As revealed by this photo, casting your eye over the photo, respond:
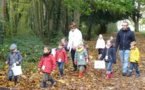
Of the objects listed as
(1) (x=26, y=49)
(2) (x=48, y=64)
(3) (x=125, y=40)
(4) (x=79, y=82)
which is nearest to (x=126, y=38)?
(3) (x=125, y=40)

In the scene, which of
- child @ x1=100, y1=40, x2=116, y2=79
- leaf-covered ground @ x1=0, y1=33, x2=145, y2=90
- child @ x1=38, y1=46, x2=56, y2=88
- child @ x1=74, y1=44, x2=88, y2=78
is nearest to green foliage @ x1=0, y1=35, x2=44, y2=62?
leaf-covered ground @ x1=0, y1=33, x2=145, y2=90

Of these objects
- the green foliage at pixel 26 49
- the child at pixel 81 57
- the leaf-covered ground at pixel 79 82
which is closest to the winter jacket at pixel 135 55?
the leaf-covered ground at pixel 79 82

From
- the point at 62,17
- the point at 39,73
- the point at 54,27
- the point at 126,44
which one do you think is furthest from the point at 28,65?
the point at 62,17

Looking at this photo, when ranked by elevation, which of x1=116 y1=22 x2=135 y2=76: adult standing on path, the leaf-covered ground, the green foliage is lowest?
the leaf-covered ground

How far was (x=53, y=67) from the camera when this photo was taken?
7379 mm

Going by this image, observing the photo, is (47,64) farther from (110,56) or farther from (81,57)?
(110,56)

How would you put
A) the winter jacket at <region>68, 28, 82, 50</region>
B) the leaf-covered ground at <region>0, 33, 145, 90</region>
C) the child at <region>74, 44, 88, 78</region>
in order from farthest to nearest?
the winter jacket at <region>68, 28, 82, 50</region> < the child at <region>74, 44, 88, 78</region> < the leaf-covered ground at <region>0, 33, 145, 90</region>

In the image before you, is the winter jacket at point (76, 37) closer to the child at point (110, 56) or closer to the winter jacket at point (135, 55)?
the child at point (110, 56)

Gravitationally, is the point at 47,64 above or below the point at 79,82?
above

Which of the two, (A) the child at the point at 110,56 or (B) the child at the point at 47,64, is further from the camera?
(A) the child at the point at 110,56

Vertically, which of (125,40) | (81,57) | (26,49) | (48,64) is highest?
(125,40)

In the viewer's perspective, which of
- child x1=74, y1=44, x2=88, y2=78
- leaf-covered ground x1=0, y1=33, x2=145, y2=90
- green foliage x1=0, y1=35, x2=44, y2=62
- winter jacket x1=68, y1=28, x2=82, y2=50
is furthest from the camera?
green foliage x1=0, y1=35, x2=44, y2=62

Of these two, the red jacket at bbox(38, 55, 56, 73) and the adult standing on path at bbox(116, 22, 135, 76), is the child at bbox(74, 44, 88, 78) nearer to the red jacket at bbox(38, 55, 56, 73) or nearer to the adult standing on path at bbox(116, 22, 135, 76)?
the adult standing on path at bbox(116, 22, 135, 76)

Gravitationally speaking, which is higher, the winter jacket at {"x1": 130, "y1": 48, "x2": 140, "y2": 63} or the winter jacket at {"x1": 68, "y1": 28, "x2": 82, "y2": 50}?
the winter jacket at {"x1": 68, "y1": 28, "x2": 82, "y2": 50}
